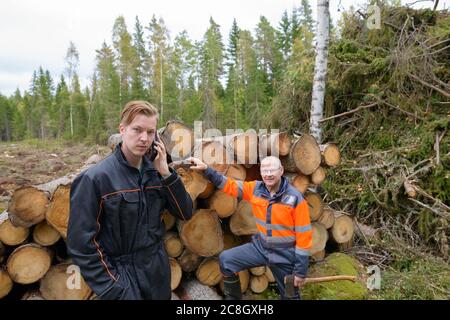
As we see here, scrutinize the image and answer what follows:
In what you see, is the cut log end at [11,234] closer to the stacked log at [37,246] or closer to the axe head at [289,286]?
the stacked log at [37,246]

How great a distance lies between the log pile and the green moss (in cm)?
22

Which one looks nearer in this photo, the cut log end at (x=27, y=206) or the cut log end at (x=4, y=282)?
the cut log end at (x=27, y=206)

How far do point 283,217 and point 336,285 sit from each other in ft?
4.49

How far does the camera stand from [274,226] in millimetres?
3088

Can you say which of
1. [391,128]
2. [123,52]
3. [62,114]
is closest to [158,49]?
[123,52]

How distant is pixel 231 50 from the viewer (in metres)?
29.3

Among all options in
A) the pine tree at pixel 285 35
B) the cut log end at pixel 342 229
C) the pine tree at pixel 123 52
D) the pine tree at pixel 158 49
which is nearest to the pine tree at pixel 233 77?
the pine tree at pixel 285 35

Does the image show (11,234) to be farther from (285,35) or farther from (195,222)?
(285,35)

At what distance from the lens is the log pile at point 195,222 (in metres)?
3.04

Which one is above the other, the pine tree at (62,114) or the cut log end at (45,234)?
the pine tree at (62,114)

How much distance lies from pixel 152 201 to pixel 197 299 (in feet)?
5.80

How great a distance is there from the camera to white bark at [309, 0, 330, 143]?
6246 millimetres

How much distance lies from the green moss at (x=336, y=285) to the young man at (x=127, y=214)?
2053 mm
